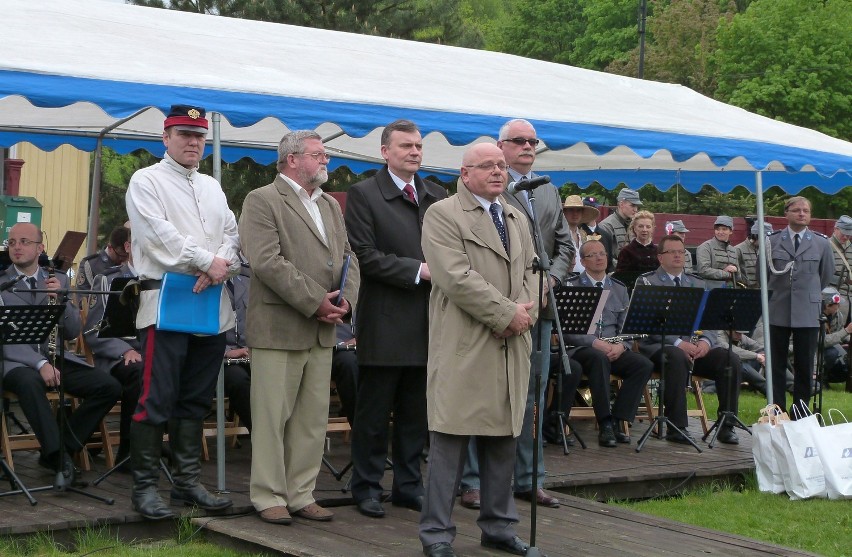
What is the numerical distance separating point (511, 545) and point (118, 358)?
331cm

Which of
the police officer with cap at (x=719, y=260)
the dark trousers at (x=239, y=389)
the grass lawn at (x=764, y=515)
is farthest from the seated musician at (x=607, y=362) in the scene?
the police officer with cap at (x=719, y=260)

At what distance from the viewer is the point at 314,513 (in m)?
6.70

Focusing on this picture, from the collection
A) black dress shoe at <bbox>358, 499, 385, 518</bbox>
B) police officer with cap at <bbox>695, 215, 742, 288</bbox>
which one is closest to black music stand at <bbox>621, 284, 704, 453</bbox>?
black dress shoe at <bbox>358, 499, 385, 518</bbox>

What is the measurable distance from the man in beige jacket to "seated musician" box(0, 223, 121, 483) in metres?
1.33

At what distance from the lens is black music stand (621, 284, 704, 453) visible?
9.53m

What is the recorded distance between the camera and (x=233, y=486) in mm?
7543

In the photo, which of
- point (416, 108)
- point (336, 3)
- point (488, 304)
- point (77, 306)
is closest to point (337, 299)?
point (488, 304)

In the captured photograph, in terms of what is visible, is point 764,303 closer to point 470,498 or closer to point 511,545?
point 470,498

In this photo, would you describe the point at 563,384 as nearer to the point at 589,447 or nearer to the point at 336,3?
the point at 589,447

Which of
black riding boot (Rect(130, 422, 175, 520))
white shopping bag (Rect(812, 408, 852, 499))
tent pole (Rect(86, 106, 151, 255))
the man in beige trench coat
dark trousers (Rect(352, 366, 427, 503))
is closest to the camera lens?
the man in beige trench coat

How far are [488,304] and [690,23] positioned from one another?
37986mm

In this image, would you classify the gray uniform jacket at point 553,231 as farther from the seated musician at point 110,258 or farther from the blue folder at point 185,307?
→ the seated musician at point 110,258

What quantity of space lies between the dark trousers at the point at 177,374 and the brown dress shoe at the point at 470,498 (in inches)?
64.3

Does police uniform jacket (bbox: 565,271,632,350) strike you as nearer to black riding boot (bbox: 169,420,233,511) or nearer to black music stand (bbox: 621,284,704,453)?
black music stand (bbox: 621,284,704,453)
